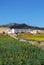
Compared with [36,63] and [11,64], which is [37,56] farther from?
[11,64]

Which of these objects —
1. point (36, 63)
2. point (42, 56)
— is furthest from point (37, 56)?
point (36, 63)

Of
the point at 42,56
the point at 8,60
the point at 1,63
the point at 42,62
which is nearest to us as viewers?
the point at 1,63

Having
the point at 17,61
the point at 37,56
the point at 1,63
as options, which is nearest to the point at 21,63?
the point at 17,61

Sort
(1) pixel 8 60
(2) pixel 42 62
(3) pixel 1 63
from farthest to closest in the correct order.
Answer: (2) pixel 42 62 → (1) pixel 8 60 → (3) pixel 1 63

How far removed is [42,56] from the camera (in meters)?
17.9

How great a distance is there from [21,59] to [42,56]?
2.51m

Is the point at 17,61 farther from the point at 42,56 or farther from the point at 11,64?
the point at 42,56

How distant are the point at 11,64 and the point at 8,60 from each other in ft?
2.07

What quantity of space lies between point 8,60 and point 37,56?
326 cm

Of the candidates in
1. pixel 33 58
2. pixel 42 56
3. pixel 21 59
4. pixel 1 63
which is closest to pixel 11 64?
pixel 1 63

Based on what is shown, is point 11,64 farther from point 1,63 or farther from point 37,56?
point 37,56

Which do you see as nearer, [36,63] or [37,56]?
[36,63]

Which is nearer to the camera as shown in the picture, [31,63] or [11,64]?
[11,64]

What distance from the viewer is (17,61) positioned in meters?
14.9
